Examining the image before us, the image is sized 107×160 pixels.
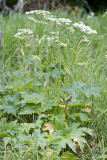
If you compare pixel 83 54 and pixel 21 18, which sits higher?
pixel 21 18

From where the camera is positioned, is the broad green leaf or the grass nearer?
the broad green leaf

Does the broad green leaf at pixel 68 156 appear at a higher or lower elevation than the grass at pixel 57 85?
lower

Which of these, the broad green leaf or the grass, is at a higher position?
the grass

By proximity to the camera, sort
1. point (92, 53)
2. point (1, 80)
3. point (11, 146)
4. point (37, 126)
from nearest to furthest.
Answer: point (11, 146), point (37, 126), point (1, 80), point (92, 53)

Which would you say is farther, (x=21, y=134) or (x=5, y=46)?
(x=5, y=46)

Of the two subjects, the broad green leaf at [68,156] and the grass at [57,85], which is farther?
the grass at [57,85]

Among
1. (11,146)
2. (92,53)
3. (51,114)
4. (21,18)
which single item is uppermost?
(21,18)

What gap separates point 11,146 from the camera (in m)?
1.91

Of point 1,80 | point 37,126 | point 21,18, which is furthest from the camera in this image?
point 21,18

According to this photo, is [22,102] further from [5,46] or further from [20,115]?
[5,46]

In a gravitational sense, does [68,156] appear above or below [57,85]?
below

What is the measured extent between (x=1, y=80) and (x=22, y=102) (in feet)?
2.70

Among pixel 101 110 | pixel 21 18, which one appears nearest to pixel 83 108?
pixel 101 110

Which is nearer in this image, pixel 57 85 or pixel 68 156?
pixel 68 156
